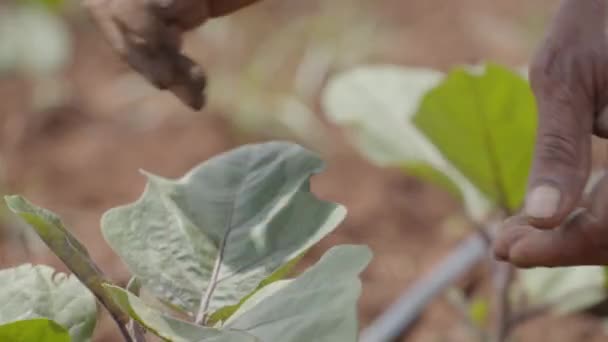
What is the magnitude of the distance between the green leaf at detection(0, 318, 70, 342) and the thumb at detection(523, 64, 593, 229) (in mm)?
367

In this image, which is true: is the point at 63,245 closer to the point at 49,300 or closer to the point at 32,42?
the point at 49,300

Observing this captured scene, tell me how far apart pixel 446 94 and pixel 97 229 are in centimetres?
86

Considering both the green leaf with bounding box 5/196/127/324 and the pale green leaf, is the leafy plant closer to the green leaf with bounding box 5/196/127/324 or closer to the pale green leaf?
the green leaf with bounding box 5/196/127/324

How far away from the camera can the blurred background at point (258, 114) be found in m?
1.88

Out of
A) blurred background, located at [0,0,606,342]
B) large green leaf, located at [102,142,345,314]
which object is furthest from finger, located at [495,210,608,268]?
blurred background, located at [0,0,606,342]

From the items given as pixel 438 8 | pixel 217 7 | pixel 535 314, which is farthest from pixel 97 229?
pixel 438 8

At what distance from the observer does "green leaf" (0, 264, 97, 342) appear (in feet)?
2.65

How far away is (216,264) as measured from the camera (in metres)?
0.89

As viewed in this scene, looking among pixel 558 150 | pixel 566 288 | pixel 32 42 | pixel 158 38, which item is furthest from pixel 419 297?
pixel 32 42

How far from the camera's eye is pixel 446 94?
3.99ft

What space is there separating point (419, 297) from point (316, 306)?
879 mm

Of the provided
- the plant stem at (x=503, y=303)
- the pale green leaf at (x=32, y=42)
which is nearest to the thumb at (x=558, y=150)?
the plant stem at (x=503, y=303)

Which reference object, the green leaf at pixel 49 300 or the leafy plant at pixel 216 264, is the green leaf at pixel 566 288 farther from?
the green leaf at pixel 49 300

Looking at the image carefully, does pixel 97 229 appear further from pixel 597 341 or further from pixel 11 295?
pixel 11 295
